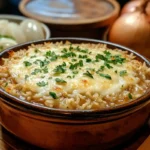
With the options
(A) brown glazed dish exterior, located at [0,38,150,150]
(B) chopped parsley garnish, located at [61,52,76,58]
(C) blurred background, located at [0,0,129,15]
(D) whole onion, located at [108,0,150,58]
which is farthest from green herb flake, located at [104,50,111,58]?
(C) blurred background, located at [0,0,129,15]

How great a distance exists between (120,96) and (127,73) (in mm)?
105

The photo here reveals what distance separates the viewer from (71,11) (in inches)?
69.8

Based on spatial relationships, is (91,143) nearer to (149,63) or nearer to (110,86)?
(110,86)

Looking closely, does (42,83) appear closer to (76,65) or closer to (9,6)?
(76,65)

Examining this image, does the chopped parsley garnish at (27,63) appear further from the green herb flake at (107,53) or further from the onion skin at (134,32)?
the onion skin at (134,32)

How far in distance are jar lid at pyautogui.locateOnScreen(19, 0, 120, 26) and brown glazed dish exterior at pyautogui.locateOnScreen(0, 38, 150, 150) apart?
0.83m

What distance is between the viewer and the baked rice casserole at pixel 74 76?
839 millimetres

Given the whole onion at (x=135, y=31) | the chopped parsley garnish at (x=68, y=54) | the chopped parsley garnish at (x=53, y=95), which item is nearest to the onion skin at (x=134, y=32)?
the whole onion at (x=135, y=31)

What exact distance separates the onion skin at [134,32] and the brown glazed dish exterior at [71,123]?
0.70 meters

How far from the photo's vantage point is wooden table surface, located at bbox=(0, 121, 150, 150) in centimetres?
89

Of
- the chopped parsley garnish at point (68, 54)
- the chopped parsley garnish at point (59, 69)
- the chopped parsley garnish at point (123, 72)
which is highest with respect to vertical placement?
the chopped parsley garnish at point (123, 72)

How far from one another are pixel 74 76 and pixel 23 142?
8.7 inches

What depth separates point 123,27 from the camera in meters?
1.56

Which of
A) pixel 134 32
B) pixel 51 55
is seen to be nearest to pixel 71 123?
pixel 51 55
